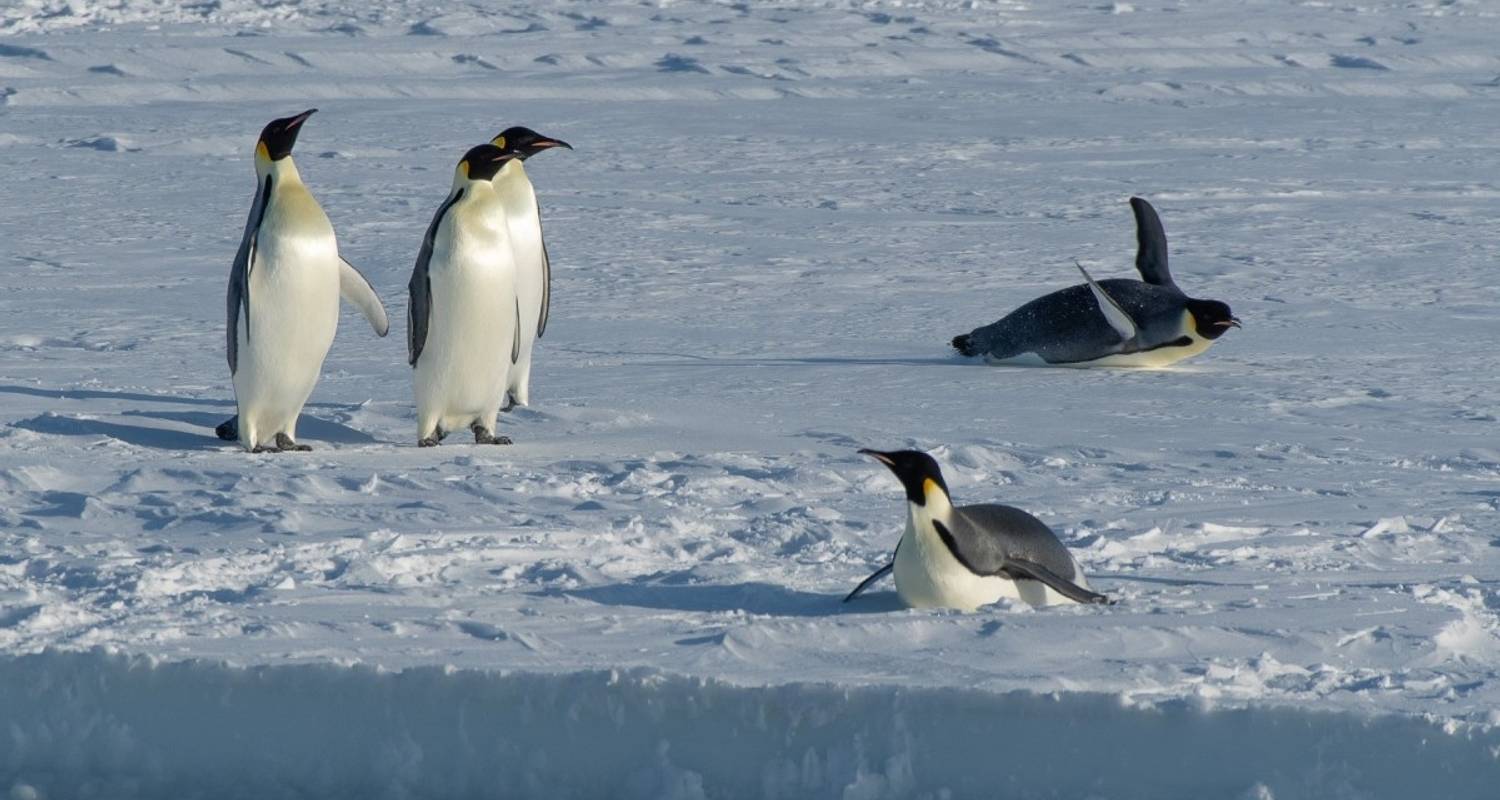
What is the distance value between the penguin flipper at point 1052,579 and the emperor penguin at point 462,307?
205 centimetres

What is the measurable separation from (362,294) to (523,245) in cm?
47

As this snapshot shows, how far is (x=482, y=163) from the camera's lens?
5.32m

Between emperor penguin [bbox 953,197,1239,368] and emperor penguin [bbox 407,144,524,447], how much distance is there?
1.78m

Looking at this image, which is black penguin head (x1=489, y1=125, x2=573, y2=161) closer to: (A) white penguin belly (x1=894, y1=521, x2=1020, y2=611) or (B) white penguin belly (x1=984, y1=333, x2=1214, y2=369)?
(B) white penguin belly (x1=984, y1=333, x2=1214, y2=369)

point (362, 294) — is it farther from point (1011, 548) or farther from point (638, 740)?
point (638, 740)

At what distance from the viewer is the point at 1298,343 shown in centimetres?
670

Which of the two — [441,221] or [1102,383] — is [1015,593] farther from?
[1102,383]

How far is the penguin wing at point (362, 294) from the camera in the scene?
574 cm

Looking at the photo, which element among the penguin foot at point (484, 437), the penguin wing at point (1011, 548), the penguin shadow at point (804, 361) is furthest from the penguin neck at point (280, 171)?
the penguin wing at point (1011, 548)

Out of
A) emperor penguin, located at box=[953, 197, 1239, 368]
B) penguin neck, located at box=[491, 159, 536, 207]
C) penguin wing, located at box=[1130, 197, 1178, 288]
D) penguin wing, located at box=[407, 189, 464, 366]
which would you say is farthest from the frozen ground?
penguin neck, located at box=[491, 159, 536, 207]

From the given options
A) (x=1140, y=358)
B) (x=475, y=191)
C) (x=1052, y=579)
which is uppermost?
(x=475, y=191)

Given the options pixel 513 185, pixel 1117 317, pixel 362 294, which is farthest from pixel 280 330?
pixel 1117 317

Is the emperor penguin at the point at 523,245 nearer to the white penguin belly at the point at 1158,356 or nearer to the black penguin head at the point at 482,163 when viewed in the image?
the black penguin head at the point at 482,163

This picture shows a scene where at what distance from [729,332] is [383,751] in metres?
4.00
